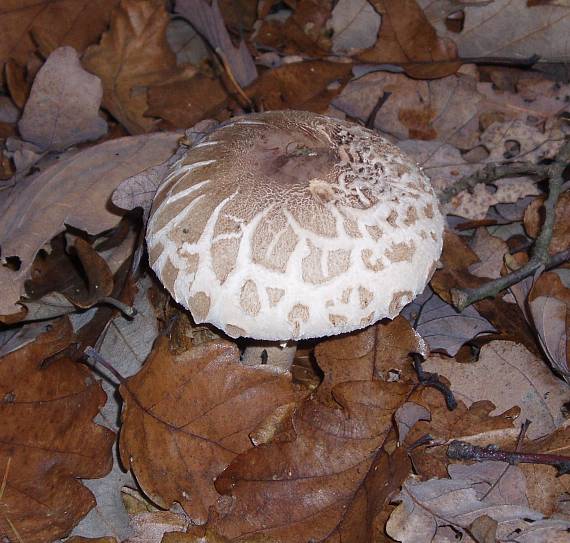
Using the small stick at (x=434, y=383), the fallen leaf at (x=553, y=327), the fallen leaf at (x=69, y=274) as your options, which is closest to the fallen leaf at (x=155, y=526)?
the fallen leaf at (x=69, y=274)

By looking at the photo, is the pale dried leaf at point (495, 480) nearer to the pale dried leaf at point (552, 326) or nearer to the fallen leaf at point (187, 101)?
the pale dried leaf at point (552, 326)

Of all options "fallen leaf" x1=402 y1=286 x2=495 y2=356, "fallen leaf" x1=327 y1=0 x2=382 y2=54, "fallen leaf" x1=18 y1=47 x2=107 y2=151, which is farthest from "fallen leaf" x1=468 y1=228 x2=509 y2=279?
"fallen leaf" x1=18 y1=47 x2=107 y2=151

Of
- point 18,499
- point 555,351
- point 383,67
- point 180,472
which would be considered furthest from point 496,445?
point 383,67

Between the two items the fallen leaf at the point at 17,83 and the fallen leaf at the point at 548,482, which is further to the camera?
the fallen leaf at the point at 17,83

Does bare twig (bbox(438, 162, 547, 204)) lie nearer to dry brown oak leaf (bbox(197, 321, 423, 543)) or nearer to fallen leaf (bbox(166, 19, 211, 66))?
dry brown oak leaf (bbox(197, 321, 423, 543))

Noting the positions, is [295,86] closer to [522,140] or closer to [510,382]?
[522,140]

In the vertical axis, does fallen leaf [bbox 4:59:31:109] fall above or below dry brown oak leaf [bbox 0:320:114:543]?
above
